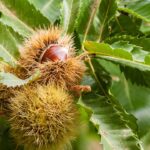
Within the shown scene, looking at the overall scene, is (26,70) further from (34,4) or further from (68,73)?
(34,4)

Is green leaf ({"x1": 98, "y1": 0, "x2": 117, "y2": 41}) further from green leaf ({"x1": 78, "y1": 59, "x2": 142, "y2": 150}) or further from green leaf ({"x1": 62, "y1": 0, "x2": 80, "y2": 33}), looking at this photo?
green leaf ({"x1": 78, "y1": 59, "x2": 142, "y2": 150})

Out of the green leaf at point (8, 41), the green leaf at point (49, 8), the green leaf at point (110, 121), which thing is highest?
the green leaf at point (49, 8)

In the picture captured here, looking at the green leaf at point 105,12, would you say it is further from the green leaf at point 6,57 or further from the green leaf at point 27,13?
the green leaf at point 6,57

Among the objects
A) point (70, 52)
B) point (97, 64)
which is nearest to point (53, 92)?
point (70, 52)

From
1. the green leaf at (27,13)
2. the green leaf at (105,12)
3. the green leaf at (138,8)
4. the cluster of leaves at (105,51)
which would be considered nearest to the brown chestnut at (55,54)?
the cluster of leaves at (105,51)

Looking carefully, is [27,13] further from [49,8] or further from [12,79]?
[12,79]

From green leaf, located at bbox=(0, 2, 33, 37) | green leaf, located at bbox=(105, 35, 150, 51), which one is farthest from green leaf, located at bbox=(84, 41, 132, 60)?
green leaf, located at bbox=(0, 2, 33, 37)

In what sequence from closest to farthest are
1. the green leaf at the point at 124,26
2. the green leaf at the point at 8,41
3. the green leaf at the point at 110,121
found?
the green leaf at the point at 110,121 < the green leaf at the point at 8,41 < the green leaf at the point at 124,26

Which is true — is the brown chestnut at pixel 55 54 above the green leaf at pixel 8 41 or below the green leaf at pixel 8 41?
below
